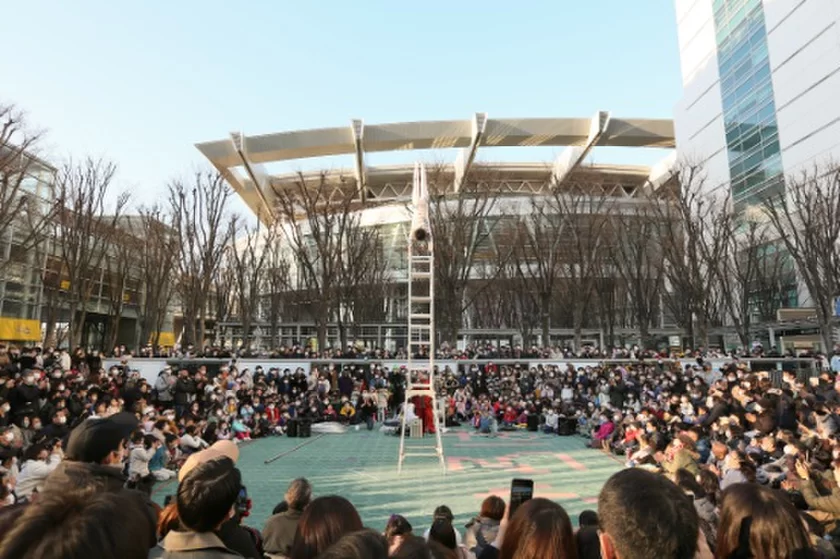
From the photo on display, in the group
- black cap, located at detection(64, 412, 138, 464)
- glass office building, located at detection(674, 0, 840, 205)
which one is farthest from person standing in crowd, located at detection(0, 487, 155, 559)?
glass office building, located at detection(674, 0, 840, 205)

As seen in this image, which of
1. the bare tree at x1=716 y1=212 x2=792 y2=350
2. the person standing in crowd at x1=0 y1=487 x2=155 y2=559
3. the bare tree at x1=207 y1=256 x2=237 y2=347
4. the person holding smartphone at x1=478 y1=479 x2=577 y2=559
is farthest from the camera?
the bare tree at x1=207 y1=256 x2=237 y2=347

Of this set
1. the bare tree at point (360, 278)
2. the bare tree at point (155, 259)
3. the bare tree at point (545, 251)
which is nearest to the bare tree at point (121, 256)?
the bare tree at point (155, 259)

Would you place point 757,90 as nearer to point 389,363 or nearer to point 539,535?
point 389,363

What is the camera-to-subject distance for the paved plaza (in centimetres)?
794

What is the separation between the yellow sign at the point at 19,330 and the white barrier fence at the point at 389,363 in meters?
11.7

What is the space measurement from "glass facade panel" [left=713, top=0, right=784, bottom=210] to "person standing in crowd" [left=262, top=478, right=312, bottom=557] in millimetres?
30685

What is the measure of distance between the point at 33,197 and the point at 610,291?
32309 millimetres

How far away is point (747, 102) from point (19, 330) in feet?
145

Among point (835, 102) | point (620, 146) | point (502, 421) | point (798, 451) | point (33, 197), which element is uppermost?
point (620, 146)

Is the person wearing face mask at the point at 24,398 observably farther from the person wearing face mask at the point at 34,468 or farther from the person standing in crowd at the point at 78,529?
the person standing in crowd at the point at 78,529

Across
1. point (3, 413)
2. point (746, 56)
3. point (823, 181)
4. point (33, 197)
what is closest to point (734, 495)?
point (3, 413)

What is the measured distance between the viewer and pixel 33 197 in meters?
25.9

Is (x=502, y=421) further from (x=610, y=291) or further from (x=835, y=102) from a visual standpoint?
(x=835, y=102)

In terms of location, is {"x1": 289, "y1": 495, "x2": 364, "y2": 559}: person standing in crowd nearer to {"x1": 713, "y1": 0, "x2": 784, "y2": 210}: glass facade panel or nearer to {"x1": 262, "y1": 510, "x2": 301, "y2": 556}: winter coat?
{"x1": 262, "y1": 510, "x2": 301, "y2": 556}: winter coat
